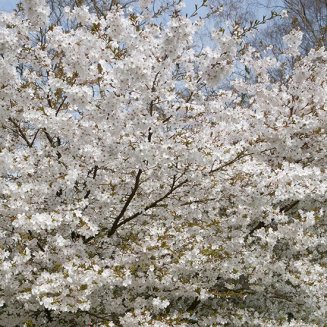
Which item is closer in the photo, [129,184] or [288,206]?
[129,184]

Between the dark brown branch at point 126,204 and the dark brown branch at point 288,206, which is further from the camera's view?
the dark brown branch at point 288,206

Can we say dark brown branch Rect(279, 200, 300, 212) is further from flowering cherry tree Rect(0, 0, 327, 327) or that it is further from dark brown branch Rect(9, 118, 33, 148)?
dark brown branch Rect(9, 118, 33, 148)

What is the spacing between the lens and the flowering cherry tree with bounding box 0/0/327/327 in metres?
5.30

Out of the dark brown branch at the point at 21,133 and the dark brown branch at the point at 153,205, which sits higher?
the dark brown branch at the point at 21,133

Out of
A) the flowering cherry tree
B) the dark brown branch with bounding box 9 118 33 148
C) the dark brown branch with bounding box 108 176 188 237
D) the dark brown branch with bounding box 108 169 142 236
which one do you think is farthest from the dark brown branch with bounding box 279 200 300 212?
the dark brown branch with bounding box 9 118 33 148

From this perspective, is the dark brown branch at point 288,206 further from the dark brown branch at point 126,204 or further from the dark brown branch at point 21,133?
the dark brown branch at point 21,133

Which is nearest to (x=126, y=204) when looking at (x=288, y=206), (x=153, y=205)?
(x=153, y=205)

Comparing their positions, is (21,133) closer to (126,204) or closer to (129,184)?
(129,184)

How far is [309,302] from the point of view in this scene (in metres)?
6.62

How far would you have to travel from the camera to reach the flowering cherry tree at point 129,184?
5.30 metres

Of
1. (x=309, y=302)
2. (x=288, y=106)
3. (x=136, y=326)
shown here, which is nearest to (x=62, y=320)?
(x=136, y=326)

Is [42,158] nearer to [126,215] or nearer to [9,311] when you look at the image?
[126,215]

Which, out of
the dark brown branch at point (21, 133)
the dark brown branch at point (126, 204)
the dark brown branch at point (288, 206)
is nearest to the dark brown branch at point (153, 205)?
the dark brown branch at point (126, 204)

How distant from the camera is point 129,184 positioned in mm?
6297
